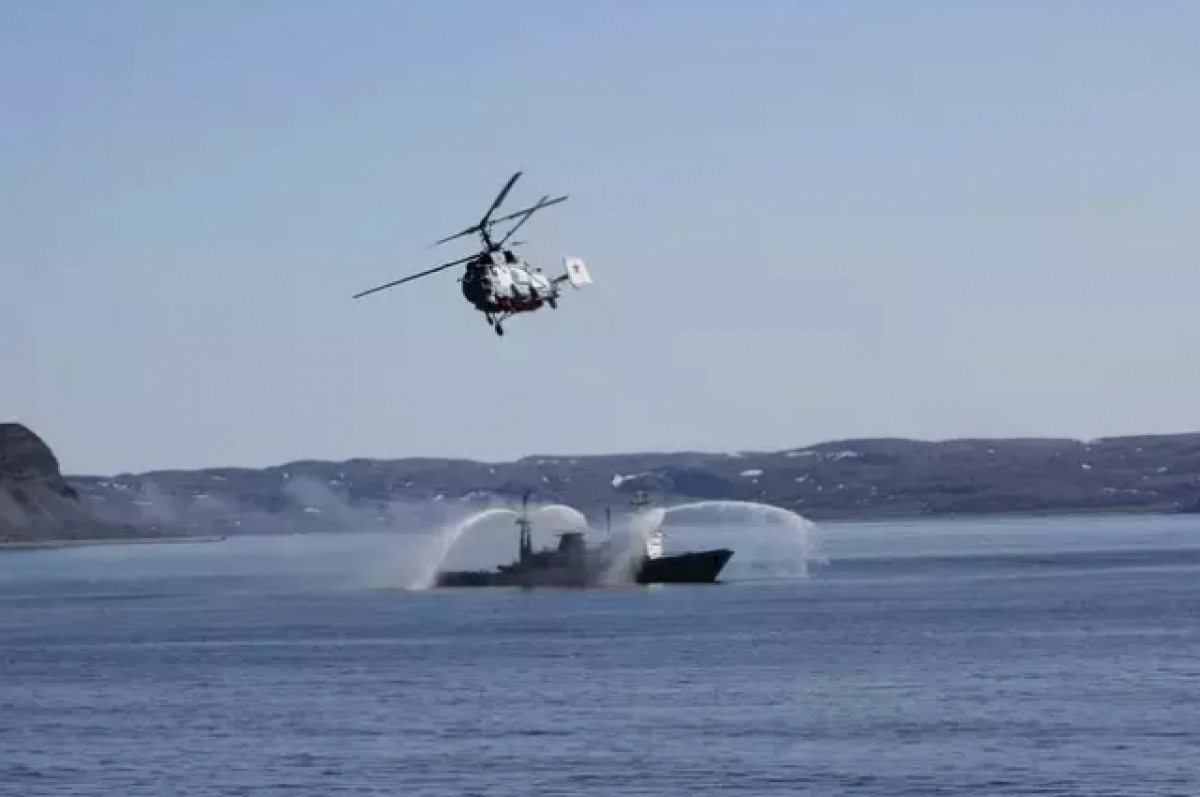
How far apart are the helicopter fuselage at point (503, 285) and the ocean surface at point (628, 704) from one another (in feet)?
54.2

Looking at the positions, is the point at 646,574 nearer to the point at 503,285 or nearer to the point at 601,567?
the point at 601,567

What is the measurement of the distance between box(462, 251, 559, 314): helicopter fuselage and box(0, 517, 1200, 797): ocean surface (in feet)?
54.2

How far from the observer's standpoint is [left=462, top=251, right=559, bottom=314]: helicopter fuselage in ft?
326

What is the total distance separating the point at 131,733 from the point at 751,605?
3194 inches

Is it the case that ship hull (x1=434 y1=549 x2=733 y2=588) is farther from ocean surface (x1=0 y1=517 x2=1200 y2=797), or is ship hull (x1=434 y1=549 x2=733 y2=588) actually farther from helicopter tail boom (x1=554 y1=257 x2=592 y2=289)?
helicopter tail boom (x1=554 y1=257 x2=592 y2=289)

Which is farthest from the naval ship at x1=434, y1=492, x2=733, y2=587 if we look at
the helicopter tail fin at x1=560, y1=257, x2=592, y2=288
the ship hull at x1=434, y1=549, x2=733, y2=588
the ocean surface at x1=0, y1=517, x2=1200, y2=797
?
the helicopter tail fin at x1=560, y1=257, x2=592, y2=288

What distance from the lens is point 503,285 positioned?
99.7m

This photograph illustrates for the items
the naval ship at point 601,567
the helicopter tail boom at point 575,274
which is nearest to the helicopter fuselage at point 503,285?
the helicopter tail boom at point 575,274

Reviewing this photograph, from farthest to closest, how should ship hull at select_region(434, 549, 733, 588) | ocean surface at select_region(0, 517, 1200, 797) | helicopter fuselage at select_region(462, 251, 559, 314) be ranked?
ship hull at select_region(434, 549, 733, 588)
helicopter fuselage at select_region(462, 251, 559, 314)
ocean surface at select_region(0, 517, 1200, 797)

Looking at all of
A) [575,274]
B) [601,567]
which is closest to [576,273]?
[575,274]

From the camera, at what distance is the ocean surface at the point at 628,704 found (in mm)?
74688

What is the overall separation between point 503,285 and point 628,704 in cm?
1828

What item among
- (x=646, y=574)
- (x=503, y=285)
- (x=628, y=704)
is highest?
(x=503, y=285)

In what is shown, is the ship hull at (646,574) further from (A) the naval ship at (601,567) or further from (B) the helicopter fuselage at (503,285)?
(B) the helicopter fuselage at (503,285)
